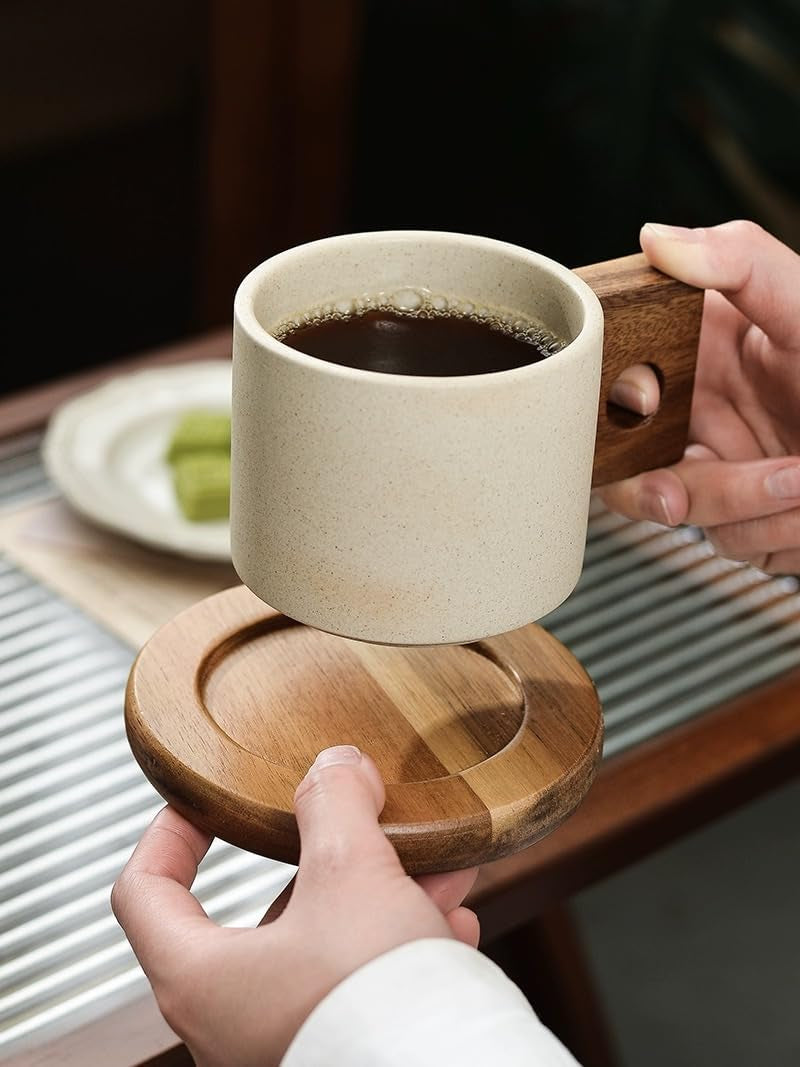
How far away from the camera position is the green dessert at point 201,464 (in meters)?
1.28

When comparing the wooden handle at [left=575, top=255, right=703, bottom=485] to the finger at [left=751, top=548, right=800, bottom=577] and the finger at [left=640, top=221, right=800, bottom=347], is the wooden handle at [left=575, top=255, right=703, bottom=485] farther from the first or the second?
the finger at [left=751, top=548, right=800, bottom=577]

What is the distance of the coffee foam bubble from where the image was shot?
743 mm

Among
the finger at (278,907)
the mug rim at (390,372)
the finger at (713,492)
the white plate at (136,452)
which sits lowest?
the white plate at (136,452)

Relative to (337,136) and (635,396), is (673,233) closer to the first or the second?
(635,396)

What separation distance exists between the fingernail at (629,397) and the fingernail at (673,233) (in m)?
0.09

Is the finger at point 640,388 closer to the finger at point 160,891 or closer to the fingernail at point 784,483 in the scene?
the fingernail at point 784,483

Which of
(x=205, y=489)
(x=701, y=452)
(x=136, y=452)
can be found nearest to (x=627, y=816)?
(x=701, y=452)

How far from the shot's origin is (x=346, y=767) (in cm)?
68

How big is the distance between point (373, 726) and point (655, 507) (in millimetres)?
374

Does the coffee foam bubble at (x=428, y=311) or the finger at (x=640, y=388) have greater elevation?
the coffee foam bubble at (x=428, y=311)

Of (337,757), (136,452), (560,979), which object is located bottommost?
(560,979)

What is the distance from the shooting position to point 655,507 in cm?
107

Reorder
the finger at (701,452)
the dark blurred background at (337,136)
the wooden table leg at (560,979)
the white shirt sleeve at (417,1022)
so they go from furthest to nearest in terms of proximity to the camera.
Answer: the dark blurred background at (337,136) → the wooden table leg at (560,979) → the finger at (701,452) → the white shirt sleeve at (417,1022)

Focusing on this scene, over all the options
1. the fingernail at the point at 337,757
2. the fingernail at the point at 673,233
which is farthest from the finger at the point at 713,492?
the fingernail at the point at 337,757
